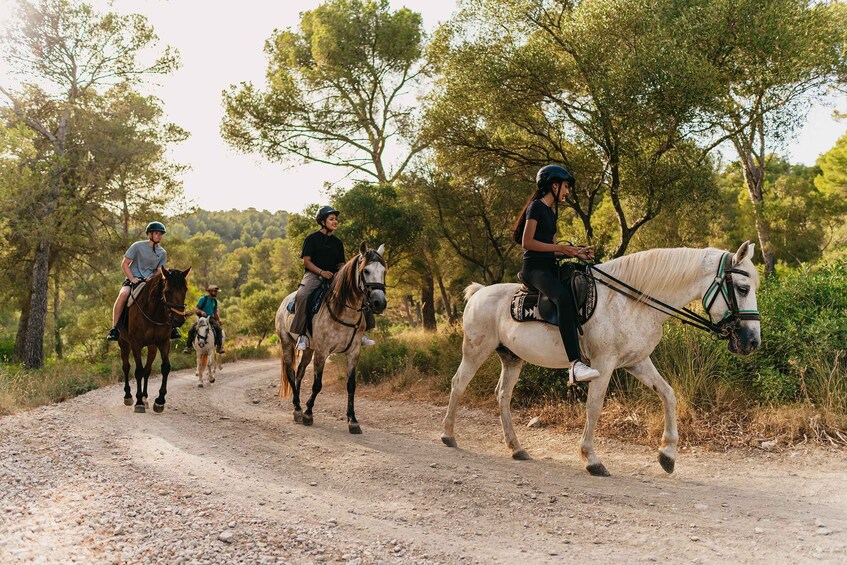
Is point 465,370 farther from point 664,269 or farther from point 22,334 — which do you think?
point 22,334

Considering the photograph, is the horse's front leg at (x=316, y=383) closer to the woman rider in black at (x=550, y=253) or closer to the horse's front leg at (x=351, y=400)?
the horse's front leg at (x=351, y=400)

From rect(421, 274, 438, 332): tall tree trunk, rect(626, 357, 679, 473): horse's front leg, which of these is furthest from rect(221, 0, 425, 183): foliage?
rect(626, 357, 679, 473): horse's front leg

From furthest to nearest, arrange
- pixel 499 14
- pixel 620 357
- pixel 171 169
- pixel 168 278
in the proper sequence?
pixel 171 169, pixel 499 14, pixel 168 278, pixel 620 357

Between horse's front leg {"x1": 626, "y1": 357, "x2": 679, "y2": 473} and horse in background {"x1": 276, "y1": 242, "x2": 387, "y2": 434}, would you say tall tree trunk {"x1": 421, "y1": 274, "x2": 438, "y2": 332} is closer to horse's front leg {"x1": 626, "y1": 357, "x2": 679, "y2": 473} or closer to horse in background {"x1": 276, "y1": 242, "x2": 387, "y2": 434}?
horse in background {"x1": 276, "y1": 242, "x2": 387, "y2": 434}

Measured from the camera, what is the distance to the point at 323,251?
30.2 ft

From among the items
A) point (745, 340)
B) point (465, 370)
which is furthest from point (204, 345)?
point (745, 340)

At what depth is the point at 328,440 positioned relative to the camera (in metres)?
7.48

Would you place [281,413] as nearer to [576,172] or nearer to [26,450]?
[26,450]

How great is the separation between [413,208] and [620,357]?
18089 millimetres

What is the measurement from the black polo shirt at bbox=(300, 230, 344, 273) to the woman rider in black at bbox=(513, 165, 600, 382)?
3.84 m

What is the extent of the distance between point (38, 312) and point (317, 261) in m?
14.8

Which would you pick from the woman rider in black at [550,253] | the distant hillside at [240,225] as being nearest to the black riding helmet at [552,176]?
the woman rider in black at [550,253]

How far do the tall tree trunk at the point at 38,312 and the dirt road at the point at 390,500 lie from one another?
1290 centimetres

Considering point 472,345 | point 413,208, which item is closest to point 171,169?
point 413,208
